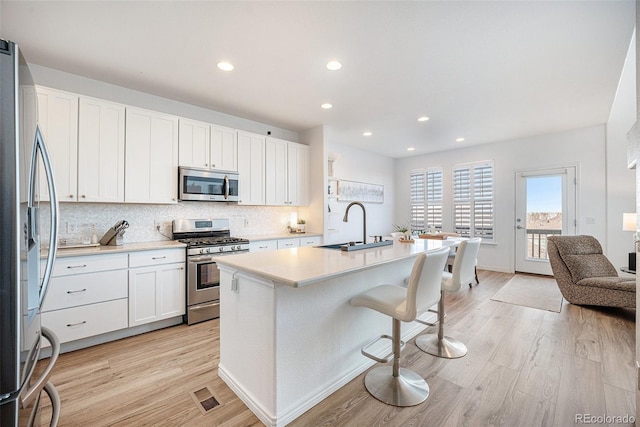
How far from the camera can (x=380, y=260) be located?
1.85 m

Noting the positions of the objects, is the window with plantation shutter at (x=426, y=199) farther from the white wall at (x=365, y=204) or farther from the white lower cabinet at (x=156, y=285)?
the white lower cabinet at (x=156, y=285)

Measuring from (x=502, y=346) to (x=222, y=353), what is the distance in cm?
252

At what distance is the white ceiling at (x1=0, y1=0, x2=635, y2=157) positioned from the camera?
2.02 meters

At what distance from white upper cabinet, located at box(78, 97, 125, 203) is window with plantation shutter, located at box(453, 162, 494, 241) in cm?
635

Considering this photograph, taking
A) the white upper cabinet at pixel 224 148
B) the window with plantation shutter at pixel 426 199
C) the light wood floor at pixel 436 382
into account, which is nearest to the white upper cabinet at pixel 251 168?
the white upper cabinet at pixel 224 148

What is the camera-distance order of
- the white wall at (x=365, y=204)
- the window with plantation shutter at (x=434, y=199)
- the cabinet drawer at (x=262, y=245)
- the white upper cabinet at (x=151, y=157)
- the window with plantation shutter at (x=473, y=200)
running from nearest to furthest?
1. the white upper cabinet at (x=151, y=157)
2. the cabinet drawer at (x=262, y=245)
3. the white wall at (x=365, y=204)
4. the window with plantation shutter at (x=473, y=200)
5. the window with plantation shutter at (x=434, y=199)

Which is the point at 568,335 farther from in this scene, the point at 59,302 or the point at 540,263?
the point at 59,302

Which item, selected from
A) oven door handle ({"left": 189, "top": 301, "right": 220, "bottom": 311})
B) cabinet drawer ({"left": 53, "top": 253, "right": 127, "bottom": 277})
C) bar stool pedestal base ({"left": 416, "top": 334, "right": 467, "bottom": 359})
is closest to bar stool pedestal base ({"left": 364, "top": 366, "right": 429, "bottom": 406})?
bar stool pedestal base ({"left": 416, "top": 334, "right": 467, "bottom": 359})

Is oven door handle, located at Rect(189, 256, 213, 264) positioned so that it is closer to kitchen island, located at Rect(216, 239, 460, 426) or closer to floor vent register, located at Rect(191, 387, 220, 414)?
Result: kitchen island, located at Rect(216, 239, 460, 426)

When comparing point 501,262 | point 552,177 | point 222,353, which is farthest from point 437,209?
point 222,353

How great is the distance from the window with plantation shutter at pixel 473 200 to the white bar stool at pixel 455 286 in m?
4.17

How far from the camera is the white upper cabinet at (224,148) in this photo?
3.73m

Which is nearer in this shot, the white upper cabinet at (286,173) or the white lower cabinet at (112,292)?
A: the white lower cabinet at (112,292)

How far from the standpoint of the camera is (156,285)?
9.71ft
